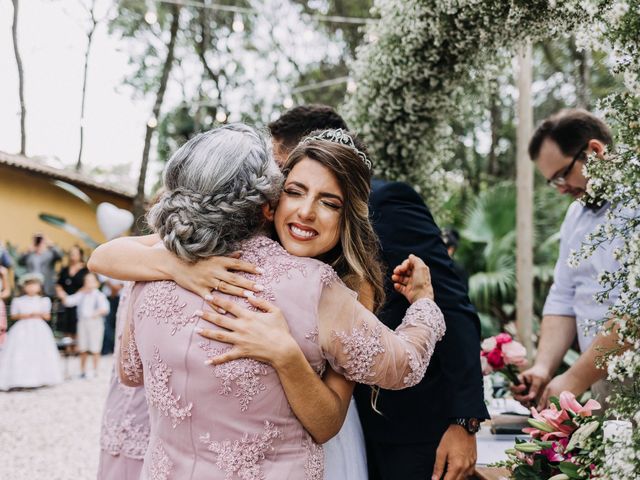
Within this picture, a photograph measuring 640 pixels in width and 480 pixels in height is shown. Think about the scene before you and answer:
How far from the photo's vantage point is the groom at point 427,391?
2127 mm

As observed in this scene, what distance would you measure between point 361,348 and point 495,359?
5.46 feet

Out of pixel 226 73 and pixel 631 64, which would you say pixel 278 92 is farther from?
pixel 631 64

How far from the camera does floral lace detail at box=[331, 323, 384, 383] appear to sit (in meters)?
1.65

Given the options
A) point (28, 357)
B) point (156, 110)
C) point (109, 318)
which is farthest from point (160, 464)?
point (156, 110)

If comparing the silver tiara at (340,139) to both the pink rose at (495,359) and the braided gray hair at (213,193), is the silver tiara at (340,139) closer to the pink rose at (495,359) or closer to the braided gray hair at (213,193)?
the braided gray hair at (213,193)

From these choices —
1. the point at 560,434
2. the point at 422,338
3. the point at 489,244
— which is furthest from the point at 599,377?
the point at 489,244

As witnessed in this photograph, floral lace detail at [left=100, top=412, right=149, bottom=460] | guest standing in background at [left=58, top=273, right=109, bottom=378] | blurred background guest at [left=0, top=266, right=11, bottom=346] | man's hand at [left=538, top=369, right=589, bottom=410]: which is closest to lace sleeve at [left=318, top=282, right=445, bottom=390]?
man's hand at [left=538, top=369, right=589, bottom=410]

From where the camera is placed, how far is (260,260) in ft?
5.68

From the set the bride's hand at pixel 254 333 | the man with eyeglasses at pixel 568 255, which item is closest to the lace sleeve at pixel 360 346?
the bride's hand at pixel 254 333

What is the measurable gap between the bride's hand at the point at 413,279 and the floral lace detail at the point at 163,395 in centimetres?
84

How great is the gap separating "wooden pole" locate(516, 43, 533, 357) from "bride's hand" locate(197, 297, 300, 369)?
6.48 meters

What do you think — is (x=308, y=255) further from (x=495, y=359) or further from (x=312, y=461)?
(x=495, y=359)

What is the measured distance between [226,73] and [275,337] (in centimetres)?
1936

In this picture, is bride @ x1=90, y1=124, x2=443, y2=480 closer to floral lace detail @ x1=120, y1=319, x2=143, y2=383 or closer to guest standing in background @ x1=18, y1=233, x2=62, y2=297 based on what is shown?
floral lace detail @ x1=120, y1=319, x2=143, y2=383
